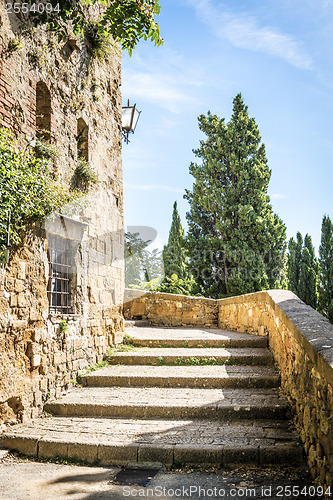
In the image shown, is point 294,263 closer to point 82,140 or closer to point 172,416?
point 82,140

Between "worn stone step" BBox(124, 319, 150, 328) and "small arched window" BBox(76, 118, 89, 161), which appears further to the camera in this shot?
"worn stone step" BBox(124, 319, 150, 328)

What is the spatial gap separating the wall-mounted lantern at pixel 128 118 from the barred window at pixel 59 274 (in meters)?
3.63

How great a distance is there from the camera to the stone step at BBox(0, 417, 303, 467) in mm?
3436

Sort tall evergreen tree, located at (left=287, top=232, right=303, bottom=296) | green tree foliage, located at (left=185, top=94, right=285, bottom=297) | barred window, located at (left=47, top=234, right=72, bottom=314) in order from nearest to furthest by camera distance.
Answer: barred window, located at (left=47, top=234, right=72, bottom=314) < green tree foliage, located at (left=185, top=94, right=285, bottom=297) < tall evergreen tree, located at (left=287, top=232, right=303, bottom=296)

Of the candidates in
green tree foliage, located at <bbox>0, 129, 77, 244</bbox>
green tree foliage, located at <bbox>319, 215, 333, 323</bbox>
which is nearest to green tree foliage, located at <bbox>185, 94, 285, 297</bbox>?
green tree foliage, located at <bbox>319, 215, 333, 323</bbox>

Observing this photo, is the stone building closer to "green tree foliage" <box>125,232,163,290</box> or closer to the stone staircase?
the stone staircase

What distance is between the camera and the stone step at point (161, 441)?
3436 millimetres

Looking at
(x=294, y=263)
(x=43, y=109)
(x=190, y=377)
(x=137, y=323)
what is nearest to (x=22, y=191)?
(x=43, y=109)

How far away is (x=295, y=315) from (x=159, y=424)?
72.9 inches

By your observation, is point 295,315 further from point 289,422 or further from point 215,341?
point 215,341

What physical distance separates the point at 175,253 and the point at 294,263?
5.46 meters

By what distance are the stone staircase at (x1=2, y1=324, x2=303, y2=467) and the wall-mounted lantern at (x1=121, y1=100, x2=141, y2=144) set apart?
15.5 feet

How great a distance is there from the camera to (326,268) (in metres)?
17.1

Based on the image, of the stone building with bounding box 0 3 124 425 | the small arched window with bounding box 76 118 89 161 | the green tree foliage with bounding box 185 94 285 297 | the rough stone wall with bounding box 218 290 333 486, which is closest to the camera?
the rough stone wall with bounding box 218 290 333 486
